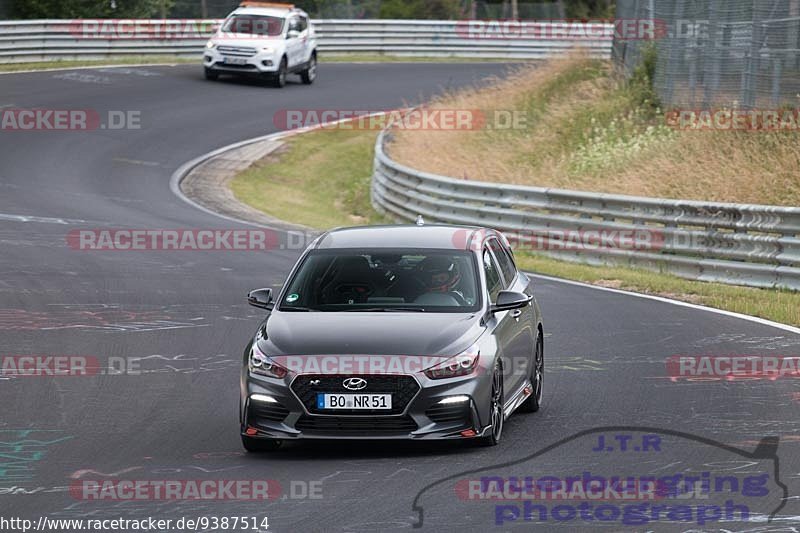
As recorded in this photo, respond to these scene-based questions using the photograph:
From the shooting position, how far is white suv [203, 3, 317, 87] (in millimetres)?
42375

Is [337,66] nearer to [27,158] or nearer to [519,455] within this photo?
[27,158]

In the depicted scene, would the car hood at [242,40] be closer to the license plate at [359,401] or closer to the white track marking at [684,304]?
the white track marking at [684,304]

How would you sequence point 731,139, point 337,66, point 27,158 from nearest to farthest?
point 731,139 < point 27,158 < point 337,66

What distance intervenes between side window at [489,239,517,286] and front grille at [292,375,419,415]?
2.43m

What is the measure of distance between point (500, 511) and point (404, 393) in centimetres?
160

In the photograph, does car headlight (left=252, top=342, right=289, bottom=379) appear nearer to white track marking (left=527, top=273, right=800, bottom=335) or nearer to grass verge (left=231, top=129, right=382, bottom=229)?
white track marking (left=527, top=273, right=800, bottom=335)

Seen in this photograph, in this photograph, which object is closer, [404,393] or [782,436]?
[404,393]

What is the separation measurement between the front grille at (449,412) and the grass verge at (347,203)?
7.73 m

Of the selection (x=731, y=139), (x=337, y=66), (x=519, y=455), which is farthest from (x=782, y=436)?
(x=337, y=66)

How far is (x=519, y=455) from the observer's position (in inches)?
386

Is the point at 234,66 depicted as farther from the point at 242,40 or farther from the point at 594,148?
the point at 594,148

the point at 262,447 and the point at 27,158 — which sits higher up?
the point at 262,447

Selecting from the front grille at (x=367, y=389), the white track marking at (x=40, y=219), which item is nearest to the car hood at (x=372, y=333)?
the front grille at (x=367, y=389)

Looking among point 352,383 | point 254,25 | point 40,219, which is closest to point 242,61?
point 254,25
